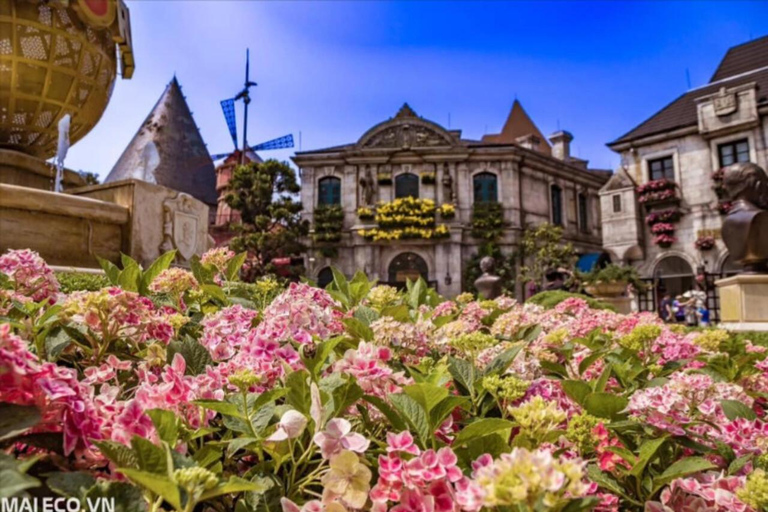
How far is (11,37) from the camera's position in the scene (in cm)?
550

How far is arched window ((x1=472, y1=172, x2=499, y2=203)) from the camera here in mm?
26906

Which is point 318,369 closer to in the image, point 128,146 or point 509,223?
point 509,223

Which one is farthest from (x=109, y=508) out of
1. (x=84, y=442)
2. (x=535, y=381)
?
(x=535, y=381)

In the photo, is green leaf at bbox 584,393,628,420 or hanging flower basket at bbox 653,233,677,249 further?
hanging flower basket at bbox 653,233,677,249

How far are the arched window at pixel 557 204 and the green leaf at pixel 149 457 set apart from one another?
2953 cm

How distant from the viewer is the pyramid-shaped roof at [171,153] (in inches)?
1262

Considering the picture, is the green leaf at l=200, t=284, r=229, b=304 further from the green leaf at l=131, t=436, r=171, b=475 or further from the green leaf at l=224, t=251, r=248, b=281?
the green leaf at l=131, t=436, r=171, b=475

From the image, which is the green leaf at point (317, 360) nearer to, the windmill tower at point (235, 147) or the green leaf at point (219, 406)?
the green leaf at point (219, 406)

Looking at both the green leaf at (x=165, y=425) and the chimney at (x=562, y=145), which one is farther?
the chimney at (x=562, y=145)

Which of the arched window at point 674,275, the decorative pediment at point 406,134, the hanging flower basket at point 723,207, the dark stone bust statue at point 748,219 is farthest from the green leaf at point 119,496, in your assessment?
the decorative pediment at point 406,134

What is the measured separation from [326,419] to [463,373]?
51 cm

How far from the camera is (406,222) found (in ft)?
84.5

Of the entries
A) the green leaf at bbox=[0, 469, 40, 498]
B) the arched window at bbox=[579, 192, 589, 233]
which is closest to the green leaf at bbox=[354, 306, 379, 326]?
the green leaf at bbox=[0, 469, 40, 498]

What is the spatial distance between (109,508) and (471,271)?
2518 centimetres
